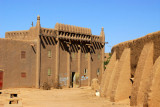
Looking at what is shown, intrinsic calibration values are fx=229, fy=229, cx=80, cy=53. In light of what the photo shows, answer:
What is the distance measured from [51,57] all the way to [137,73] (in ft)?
54.6

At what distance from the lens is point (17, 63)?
26828 millimetres

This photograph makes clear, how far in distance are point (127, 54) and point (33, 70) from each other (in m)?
14.0

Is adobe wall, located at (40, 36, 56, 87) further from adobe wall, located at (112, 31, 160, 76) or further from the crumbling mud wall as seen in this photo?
adobe wall, located at (112, 31, 160, 76)

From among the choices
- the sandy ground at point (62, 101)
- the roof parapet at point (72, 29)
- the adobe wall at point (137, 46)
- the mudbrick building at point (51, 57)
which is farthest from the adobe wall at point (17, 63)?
the adobe wall at point (137, 46)

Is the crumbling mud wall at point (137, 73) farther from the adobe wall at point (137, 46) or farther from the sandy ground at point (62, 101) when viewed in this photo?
the sandy ground at point (62, 101)

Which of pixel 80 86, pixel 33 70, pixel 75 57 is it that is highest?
pixel 75 57

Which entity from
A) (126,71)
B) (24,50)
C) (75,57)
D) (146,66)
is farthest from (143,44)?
(75,57)

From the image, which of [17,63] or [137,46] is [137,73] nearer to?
[137,46]

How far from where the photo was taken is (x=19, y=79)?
88.3 feet

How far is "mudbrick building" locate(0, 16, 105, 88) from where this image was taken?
26.3 meters

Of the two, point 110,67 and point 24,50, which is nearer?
point 110,67

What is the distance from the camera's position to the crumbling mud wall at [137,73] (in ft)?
43.5

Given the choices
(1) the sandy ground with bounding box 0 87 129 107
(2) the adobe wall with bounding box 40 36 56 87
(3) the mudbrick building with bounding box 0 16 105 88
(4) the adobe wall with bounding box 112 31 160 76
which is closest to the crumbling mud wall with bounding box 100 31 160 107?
(4) the adobe wall with bounding box 112 31 160 76

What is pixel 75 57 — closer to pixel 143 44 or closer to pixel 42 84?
pixel 42 84
